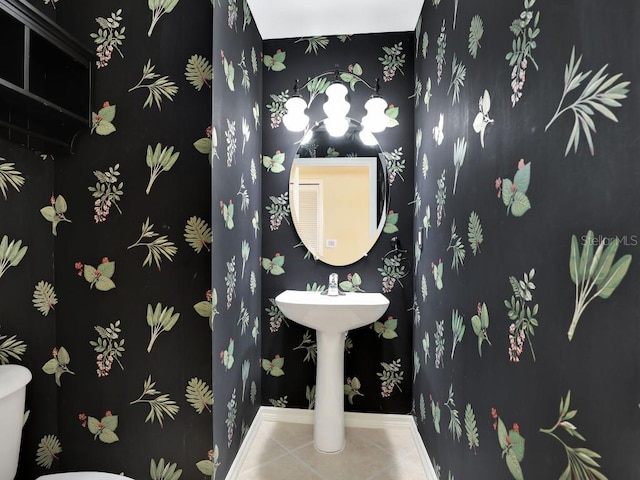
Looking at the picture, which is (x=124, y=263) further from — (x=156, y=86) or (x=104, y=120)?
(x=156, y=86)

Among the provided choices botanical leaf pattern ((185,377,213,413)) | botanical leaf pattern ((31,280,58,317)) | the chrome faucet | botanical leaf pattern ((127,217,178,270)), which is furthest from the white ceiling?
botanical leaf pattern ((185,377,213,413))

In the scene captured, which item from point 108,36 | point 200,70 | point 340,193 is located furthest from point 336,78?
point 108,36

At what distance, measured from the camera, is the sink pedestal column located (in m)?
1.85

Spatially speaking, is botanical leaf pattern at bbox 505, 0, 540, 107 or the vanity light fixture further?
the vanity light fixture

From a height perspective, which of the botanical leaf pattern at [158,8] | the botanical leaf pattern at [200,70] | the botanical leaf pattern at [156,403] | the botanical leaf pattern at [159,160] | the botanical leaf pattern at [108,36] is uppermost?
the botanical leaf pattern at [158,8]

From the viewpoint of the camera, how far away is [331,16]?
1.95 metres

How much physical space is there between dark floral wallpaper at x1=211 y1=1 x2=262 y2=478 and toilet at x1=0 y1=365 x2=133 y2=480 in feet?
1.71

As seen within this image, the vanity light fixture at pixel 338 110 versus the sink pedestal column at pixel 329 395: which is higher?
the vanity light fixture at pixel 338 110

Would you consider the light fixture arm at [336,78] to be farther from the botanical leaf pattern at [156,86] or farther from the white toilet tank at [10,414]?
the white toilet tank at [10,414]

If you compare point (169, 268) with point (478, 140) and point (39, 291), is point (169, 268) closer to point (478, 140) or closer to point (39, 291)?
point (39, 291)

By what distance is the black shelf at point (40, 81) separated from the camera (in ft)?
3.61

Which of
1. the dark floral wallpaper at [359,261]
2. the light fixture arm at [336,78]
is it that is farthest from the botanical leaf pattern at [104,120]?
the light fixture arm at [336,78]

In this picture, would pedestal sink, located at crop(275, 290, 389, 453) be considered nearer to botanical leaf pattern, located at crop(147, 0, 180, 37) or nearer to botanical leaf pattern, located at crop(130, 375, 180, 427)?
botanical leaf pattern, located at crop(130, 375, 180, 427)

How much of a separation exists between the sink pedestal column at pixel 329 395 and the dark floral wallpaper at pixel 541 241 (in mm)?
644
